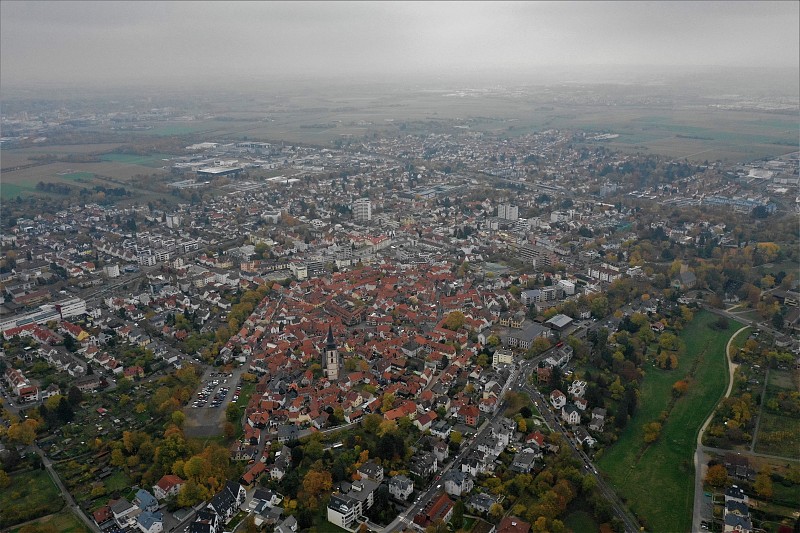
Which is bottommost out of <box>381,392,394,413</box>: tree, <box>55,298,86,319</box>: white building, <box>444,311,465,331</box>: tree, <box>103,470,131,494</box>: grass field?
<box>103,470,131,494</box>: grass field

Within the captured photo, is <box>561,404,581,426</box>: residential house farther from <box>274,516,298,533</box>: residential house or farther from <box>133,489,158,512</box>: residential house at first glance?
<box>133,489,158,512</box>: residential house

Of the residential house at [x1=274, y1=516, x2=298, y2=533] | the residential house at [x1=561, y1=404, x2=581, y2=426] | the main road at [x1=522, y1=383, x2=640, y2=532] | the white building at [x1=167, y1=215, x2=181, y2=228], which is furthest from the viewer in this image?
the white building at [x1=167, y1=215, x2=181, y2=228]

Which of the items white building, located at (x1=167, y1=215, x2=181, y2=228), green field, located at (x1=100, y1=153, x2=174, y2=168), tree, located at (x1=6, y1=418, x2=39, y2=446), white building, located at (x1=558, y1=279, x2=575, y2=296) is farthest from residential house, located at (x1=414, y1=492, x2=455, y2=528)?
green field, located at (x1=100, y1=153, x2=174, y2=168)

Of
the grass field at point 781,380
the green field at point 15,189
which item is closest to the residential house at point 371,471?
the grass field at point 781,380

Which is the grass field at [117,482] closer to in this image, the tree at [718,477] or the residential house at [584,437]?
the residential house at [584,437]

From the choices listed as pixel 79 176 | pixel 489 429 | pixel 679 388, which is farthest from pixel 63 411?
pixel 79 176

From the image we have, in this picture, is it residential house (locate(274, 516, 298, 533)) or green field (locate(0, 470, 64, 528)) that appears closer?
residential house (locate(274, 516, 298, 533))

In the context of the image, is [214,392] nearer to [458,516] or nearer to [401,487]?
[401,487]

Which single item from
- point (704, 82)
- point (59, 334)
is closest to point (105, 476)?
point (59, 334)

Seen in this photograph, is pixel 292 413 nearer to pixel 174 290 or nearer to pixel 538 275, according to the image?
pixel 174 290
